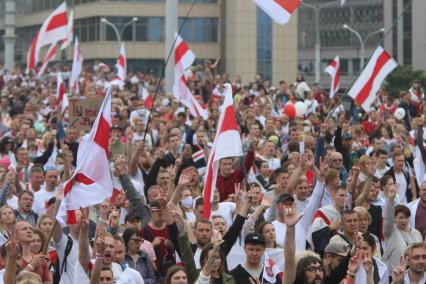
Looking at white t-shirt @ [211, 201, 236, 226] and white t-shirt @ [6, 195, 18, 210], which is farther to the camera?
white t-shirt @ [6, 195, 18, 210]

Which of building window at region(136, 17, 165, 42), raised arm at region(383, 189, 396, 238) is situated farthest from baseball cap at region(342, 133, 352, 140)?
building window at region(136, 17, 165, 42)

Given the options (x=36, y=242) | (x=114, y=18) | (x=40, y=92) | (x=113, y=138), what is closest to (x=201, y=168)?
(x=113, y=138)

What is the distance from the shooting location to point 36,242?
34.9 feet

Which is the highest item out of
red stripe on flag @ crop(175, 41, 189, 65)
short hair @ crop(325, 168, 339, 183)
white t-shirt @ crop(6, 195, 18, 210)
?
red stripe on flag @ crop(175, 41, 189, 65)

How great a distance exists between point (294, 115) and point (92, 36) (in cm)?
5185

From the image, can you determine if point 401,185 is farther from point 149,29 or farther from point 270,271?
point 149,29

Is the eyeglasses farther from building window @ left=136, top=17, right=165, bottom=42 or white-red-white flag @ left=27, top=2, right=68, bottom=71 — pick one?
building window @ left=136, top=17, right=165, bottom=42

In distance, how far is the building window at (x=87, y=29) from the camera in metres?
74.4

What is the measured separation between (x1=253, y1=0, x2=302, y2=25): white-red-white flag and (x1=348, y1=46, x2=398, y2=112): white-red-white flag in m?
4.85

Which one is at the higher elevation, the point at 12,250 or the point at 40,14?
the point at 40,14

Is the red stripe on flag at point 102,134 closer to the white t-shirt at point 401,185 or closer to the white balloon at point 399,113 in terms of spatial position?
the white t-shirt at point 401,185

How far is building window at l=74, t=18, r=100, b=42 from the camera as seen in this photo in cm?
7438

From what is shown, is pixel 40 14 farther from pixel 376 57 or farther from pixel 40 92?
pixel 376 57

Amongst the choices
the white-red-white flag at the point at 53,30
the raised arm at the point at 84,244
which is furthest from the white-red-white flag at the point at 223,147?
the white-red-white flag at the point at 53,30
